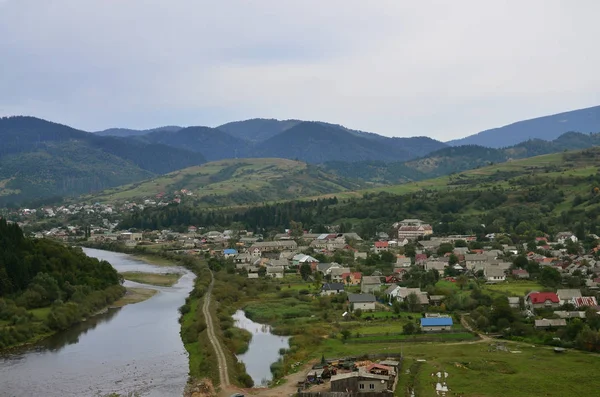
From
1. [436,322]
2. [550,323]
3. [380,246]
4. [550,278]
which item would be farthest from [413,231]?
[550,323]

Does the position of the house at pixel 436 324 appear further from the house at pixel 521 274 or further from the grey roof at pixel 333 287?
the house at pixel 521 274

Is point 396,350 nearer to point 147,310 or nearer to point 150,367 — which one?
point 150,367

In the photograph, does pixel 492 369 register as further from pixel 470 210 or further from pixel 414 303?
pixel 470 210

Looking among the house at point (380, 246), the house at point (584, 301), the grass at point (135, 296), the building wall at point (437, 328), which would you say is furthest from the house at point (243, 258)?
the house at point (584, 301)

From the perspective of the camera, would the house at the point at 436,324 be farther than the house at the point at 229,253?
No

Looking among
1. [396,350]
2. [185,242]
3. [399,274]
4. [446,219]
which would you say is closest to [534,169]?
[446,219]

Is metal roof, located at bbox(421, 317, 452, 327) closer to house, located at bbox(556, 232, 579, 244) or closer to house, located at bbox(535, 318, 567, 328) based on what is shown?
house, located at bbox(535, 318, 567, 328)
